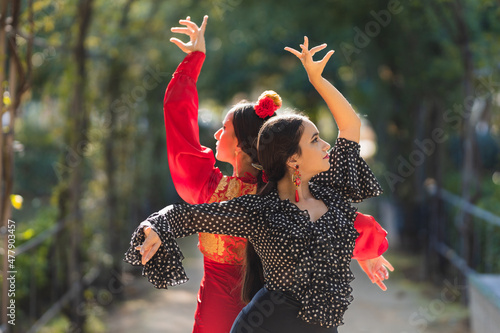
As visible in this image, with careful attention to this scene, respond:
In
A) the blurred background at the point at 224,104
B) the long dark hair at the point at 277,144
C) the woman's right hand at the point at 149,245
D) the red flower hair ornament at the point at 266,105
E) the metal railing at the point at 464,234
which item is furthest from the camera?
the metal railing at the point at 464,234

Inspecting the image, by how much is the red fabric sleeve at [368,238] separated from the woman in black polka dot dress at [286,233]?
86 millimetres

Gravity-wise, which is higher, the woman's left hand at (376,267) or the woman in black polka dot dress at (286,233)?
the woman in black polka dot dress at (286,233)

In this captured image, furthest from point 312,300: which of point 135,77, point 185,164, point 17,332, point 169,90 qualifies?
point 135,77

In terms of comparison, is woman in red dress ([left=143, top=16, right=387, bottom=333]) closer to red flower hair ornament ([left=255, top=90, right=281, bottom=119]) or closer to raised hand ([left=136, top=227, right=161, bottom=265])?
red flower hair ornament ([left=255, top=90, right=281, bottom=119])

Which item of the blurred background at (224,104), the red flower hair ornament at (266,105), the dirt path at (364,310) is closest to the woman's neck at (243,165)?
the red flower hair ornament at (266,105)

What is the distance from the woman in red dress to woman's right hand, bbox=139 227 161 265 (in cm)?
61

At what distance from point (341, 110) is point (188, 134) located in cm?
65

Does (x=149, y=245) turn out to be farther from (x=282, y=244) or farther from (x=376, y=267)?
(x=376, y=267)

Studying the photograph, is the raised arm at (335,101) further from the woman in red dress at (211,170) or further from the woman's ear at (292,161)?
the woman in red dress at (211,170)

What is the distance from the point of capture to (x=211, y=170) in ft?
9.41

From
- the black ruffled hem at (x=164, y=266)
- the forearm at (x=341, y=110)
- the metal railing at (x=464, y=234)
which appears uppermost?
the forearm at (x=341, y=110)

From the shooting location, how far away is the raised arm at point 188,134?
9.18ft

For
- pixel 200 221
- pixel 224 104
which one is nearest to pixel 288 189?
pixel 200 221

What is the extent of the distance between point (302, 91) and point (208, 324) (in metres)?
8.49
